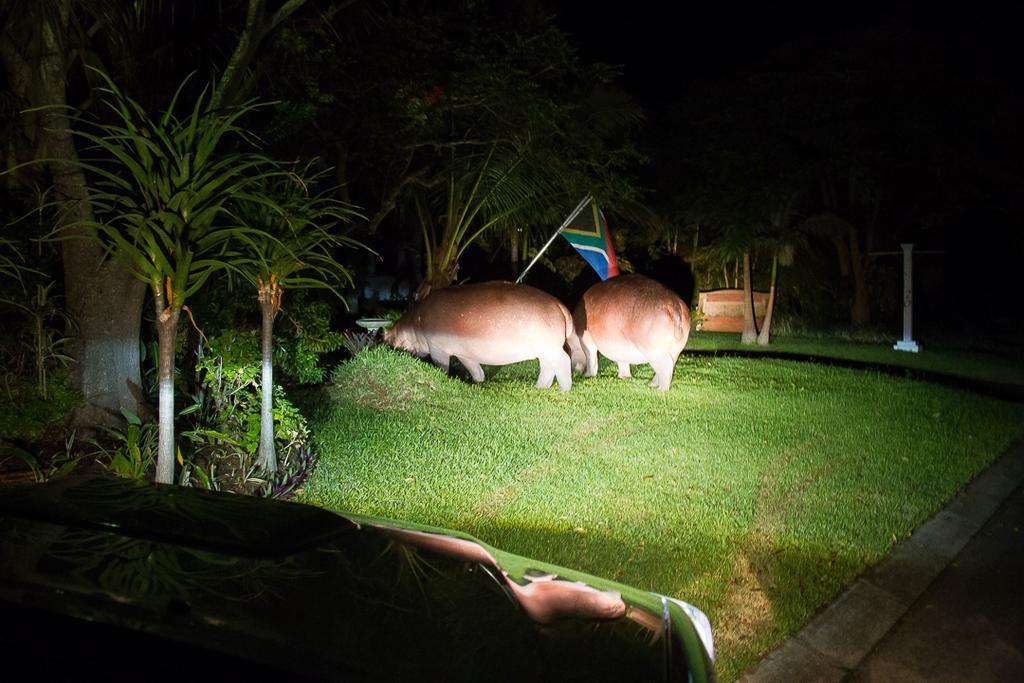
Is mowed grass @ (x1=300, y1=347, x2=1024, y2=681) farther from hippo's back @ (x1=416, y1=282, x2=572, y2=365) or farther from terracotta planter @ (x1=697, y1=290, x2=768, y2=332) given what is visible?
terracotta planter @ (x1=697, y1=290, x2=768, y2=332)

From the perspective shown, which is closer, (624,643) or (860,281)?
(624,643)

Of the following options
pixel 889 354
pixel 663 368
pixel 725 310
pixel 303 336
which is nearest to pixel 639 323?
pixel 663 368

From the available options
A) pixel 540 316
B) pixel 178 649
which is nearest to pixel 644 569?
pixel 178 649

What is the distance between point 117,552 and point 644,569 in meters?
3.17

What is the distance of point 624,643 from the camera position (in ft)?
7.81

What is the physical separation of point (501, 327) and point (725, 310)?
44.4ft

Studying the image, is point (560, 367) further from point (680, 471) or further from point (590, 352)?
Result: point (680, 471)

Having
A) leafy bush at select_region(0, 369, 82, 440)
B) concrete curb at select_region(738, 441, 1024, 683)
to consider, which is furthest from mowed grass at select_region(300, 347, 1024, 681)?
leafy bush at select_region(0, 369, 82, 440)

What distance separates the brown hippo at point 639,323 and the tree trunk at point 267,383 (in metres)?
5.77

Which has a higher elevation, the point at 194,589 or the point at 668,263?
the point at 668,263

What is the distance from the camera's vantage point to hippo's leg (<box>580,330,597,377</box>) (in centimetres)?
1189

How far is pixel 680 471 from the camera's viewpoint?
22.4 feet

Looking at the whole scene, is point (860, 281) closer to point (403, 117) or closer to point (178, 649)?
point (403, 117)

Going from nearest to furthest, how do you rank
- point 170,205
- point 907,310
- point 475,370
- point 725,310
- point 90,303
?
point 170,205, point 90,303, point 475,370, point 907,310, point 725,310
